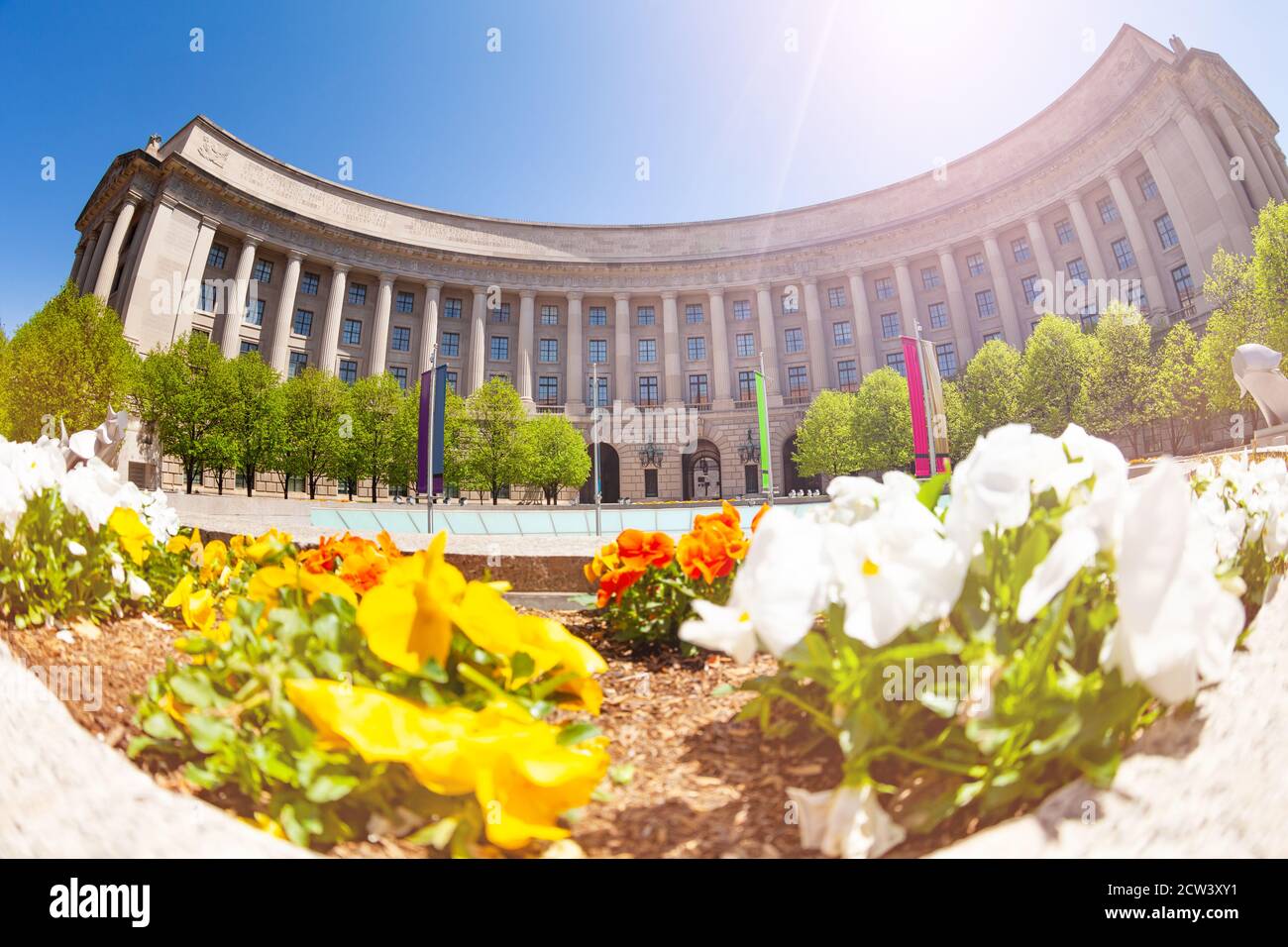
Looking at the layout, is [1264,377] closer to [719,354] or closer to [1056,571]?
[1056,571]

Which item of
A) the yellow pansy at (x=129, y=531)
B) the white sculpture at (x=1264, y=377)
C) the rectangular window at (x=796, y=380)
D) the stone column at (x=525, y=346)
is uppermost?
the stone column at (x=525, y=346)

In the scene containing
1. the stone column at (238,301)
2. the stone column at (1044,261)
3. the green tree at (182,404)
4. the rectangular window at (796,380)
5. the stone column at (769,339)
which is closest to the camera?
the green tree at (182,404)

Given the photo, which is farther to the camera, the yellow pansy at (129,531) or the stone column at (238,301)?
the stone column at (238,301)

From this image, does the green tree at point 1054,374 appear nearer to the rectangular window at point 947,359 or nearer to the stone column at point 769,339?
the rectangular window at point 947,359

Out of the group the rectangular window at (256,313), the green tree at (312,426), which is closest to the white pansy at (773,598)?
the green tree at (312,426)

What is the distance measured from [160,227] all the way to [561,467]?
3206cm

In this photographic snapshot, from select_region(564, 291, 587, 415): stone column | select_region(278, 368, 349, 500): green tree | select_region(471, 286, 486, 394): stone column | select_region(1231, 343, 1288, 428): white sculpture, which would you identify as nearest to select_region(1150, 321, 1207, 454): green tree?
select_region(1231, 343, 1288, 428): white sculpture

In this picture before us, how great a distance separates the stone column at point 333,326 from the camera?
150ft

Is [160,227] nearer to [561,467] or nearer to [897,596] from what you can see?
[561,467]

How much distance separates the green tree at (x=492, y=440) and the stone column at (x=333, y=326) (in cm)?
1502

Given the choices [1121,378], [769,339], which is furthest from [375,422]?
[1121,378]

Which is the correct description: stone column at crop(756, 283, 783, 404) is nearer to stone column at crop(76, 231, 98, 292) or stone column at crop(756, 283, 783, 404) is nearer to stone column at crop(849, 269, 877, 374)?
stone column at crop(849, 269, 877, 374)

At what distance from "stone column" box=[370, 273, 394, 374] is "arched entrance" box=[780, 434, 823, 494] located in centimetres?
3663

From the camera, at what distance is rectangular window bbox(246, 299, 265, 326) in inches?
1730
